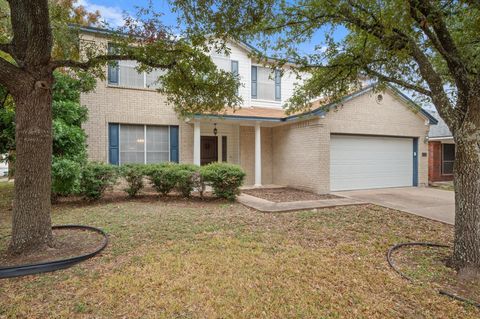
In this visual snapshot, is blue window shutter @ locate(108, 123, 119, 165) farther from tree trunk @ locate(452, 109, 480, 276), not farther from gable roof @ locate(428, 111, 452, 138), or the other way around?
gable roof @ locate(428, 111, 452, 138)

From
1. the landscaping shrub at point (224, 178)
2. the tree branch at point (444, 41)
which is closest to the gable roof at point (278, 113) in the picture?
the landscaping shrub at point (224, 178)

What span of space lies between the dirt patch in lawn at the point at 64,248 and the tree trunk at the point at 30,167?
143mm

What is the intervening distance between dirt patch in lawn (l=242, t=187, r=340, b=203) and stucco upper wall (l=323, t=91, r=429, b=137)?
9.43 ft

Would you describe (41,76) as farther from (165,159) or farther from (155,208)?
(165,159)

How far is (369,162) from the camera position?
42.0 feet

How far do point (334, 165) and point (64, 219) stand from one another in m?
9.91

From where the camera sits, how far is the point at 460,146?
159 inches

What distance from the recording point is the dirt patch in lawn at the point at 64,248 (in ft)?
13.5

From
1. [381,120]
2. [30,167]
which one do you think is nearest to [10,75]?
[30,167]

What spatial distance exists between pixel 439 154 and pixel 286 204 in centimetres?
1421

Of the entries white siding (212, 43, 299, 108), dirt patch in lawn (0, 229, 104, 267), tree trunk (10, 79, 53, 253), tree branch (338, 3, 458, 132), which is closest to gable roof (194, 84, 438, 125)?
white siding (212, 43, 299, 108)

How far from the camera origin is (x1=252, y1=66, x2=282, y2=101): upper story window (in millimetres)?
13719

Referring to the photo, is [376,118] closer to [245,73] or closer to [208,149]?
[245,73]

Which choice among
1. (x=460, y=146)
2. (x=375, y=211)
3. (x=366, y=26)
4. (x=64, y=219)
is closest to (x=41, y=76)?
(x=64, y=219)
